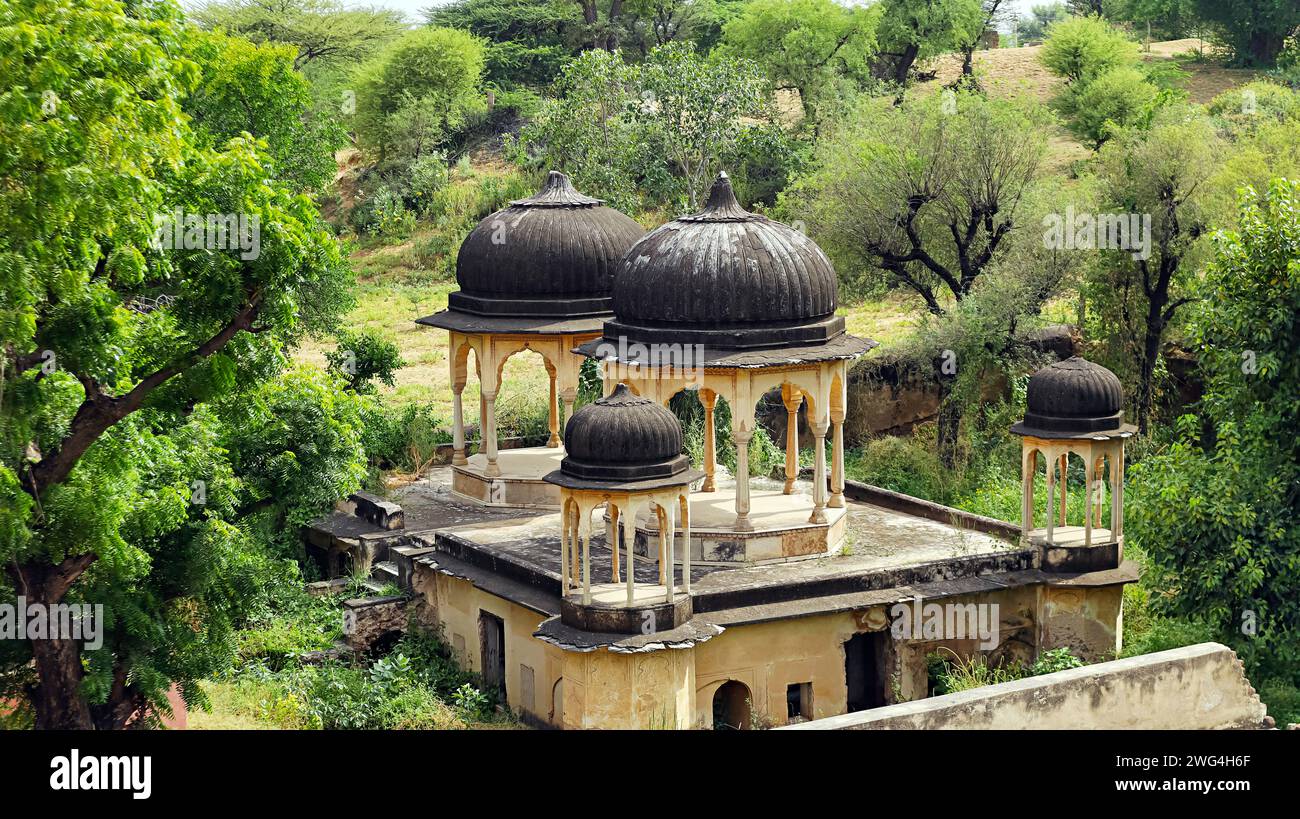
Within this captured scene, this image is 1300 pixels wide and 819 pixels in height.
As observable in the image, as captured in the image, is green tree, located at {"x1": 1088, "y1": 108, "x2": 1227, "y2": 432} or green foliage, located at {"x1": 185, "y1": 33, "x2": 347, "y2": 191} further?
green foliage, located at {"x1": 185, "y1": 33, "x2": 347, "y2": 191}

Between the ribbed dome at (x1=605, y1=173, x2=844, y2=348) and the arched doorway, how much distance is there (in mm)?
4008

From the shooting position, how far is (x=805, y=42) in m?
49.4

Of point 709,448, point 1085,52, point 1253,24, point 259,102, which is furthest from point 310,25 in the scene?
point 709,448

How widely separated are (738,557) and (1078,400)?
444cm

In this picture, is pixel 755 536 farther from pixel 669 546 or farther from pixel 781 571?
pixel 669 546

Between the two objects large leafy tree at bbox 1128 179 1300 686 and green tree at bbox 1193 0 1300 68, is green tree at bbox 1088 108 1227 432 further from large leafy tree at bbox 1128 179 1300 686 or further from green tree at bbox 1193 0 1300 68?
green tree at bbox 1193 0 1300 68

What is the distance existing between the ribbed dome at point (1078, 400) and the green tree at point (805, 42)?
29.0 metres

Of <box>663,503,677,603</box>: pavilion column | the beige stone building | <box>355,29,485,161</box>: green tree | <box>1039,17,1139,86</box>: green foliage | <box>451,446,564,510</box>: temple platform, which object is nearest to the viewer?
the beige stone building

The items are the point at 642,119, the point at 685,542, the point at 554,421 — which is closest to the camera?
the point at 685,542

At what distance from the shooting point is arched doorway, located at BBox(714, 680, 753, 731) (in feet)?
64.2

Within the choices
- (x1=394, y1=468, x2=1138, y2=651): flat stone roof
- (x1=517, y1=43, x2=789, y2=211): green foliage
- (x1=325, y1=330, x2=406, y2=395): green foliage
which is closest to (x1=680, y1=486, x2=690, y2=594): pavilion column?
(x1=394, y1=468, x2=1138, y2=651): flat stone roof

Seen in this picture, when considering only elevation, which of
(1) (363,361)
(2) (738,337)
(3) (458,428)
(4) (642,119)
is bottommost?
(3) (458,428)

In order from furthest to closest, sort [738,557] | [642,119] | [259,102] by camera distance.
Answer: [642,119] → [259,102] → [738,557]

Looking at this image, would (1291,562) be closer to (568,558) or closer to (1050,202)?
(568,558)
